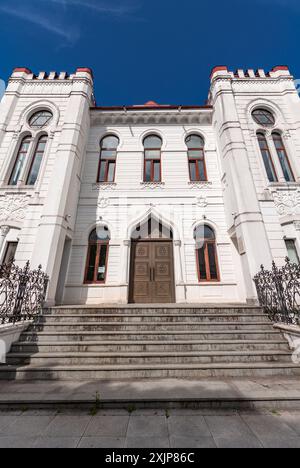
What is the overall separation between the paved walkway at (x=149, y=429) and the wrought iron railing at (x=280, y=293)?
323 cm

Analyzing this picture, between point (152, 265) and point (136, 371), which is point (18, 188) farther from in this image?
point (136, 371)

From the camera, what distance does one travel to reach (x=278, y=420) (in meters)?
2.80

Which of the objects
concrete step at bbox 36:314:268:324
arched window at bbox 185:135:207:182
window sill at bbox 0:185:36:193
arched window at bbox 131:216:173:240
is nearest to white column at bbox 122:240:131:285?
arched window at bbox 131:216:173:240

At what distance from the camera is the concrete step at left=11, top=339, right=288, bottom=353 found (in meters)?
4.87

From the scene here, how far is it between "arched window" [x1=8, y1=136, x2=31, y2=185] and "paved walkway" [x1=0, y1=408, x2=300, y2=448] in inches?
373

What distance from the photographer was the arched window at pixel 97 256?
29.1 ft

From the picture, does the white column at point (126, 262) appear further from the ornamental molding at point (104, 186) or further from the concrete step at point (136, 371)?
the concrete step at point (136, 371)

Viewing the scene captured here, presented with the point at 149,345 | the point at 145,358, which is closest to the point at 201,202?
the point at 149,345

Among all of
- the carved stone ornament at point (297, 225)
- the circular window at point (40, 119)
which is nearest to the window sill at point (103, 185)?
the circular window at point (40, 119)

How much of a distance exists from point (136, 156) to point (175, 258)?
6019 millimetres

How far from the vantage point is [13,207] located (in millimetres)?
8805

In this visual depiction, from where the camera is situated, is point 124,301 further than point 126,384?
Yes
